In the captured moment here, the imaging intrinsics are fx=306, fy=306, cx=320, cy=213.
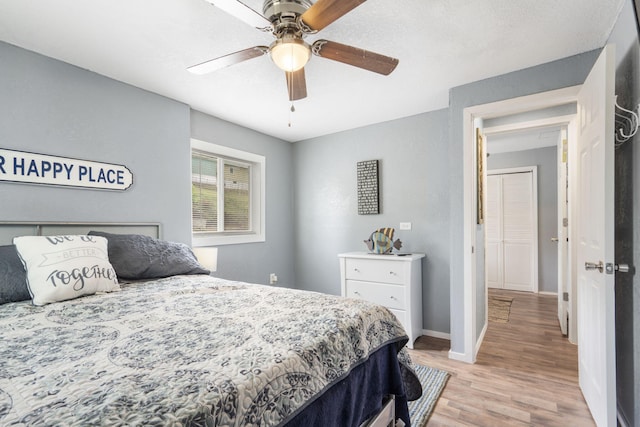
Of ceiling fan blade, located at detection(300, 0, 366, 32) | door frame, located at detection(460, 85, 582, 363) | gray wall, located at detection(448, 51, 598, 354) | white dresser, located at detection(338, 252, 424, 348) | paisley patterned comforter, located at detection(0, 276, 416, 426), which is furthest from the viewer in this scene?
white dresser, located at detection(338, 252, 424, 348)

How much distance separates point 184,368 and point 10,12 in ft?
7.12

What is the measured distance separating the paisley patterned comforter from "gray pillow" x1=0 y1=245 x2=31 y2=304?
0.06 m

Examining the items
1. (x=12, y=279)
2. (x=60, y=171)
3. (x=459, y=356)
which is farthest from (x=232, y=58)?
(x=459, y=356)

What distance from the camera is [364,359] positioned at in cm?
126

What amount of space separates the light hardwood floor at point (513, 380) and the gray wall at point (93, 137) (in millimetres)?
2557

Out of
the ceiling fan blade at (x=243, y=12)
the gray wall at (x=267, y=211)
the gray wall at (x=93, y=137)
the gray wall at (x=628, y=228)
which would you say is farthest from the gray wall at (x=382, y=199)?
the ceiling fan blade at (x=243, y=12)

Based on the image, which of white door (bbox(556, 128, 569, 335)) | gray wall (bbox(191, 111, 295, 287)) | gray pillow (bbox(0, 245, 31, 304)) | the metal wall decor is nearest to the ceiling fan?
gray pillow (bbox(0, 245, 31, 304))

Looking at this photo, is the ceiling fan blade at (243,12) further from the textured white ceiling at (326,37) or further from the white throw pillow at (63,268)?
the white throw pillow at (63,268)

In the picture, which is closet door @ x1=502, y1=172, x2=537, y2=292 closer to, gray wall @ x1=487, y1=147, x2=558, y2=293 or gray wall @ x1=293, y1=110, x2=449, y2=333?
gray wall @ x1=487, y1=147, x2=558, y2=293

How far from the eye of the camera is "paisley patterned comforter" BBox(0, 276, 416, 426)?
0.68 m

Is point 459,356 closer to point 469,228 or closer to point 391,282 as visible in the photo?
point 391,282

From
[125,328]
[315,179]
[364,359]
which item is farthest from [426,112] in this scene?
[125,328]

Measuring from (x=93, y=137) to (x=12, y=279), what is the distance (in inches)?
45.5

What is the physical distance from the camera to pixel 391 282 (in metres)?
2.99
